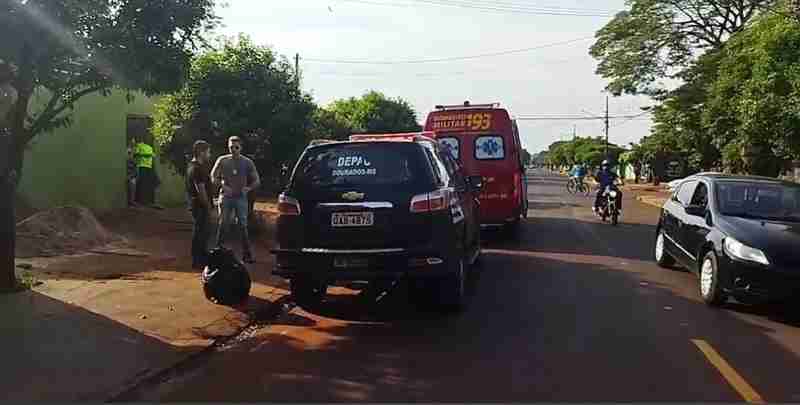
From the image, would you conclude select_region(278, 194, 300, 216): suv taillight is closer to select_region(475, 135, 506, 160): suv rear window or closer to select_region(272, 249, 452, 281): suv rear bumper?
select_region(272, 249, 452, 281): suv rear bumper

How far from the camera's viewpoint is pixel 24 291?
888 cm

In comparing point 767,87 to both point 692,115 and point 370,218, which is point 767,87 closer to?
point 370,218

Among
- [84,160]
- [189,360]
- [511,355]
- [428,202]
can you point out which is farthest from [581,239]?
[189,360]

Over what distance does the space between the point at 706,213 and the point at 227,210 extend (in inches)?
247

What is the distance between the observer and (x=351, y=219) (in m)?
8.12

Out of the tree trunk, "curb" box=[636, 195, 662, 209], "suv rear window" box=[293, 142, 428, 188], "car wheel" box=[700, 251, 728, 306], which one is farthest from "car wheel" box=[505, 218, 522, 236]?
"curb" box=[636, 195, 662, 209]

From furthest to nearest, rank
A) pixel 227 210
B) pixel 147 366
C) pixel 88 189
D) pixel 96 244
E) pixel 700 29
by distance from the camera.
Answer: pixel 700 29
pixel 88 189
pixel 96 244
pixel 227 210
pixel 147 366

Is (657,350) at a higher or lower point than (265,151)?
lower

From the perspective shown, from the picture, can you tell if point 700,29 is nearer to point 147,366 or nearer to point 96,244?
point 96,244

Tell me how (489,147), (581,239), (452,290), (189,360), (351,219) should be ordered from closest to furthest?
(189,360) → (351,219) → (452,290) → (489,147) → (581,239)

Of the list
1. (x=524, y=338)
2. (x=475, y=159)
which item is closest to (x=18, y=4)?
(x=524, y=338)

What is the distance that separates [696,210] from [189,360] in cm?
643

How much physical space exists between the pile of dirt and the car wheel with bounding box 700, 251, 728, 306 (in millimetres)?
8707

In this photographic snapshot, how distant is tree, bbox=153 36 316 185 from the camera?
14.9m
